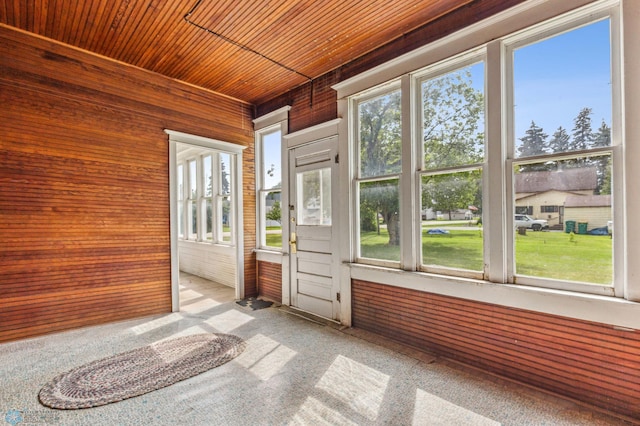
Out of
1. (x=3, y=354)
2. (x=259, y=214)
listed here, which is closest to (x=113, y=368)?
(x=3, y=354)

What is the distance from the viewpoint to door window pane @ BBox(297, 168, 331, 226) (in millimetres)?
4031

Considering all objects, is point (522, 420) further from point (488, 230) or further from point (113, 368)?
point (113, 368)

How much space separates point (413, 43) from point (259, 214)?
3364 millimetres

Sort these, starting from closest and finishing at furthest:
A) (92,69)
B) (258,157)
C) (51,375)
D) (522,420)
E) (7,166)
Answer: (522,420), (51,375), (7,166), (92,69), (258,157)

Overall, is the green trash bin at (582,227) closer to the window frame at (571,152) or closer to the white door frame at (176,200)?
the window frame at (571,152)

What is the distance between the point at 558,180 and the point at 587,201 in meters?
0.24

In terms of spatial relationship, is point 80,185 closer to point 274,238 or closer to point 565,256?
point 274,238

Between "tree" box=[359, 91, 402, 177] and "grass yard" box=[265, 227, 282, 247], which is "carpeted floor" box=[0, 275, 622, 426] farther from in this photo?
"tree" box=[359, 91, 402, 177]

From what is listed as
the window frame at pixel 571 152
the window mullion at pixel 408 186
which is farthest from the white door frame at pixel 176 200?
the window frame at pixel 571 152

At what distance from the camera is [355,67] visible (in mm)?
3633

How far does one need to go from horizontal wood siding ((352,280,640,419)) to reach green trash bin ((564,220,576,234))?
0.66 meters

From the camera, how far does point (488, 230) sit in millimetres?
2625

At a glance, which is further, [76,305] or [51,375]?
[76,305]

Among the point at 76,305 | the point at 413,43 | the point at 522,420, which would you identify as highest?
the point at 413,43
